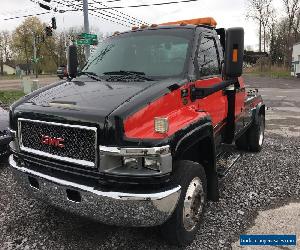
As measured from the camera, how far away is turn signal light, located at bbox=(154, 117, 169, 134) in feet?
9.79

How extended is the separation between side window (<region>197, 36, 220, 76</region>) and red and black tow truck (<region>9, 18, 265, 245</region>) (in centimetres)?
2

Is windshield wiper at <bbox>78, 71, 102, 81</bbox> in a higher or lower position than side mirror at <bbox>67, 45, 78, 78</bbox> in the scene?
lower

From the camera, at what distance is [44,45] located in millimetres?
77625

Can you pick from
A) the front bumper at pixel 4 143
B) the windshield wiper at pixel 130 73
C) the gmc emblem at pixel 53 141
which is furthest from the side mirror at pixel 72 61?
the front bumper at pixel 4 143

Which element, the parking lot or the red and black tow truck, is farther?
the parking lot

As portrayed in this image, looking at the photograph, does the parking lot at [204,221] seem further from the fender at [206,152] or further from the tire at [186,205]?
the fender at [206,152]

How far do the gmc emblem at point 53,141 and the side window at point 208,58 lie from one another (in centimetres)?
184

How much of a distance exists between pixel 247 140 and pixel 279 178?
152 centimetres

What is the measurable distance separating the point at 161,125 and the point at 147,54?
4.71 ft

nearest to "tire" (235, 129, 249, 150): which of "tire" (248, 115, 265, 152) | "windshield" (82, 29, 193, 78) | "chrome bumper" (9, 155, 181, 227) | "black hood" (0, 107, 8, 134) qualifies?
"tire" (248, 115, 265, 152)

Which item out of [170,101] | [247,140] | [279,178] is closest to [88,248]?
[170,101]

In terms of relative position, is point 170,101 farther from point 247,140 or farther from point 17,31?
point 17,31

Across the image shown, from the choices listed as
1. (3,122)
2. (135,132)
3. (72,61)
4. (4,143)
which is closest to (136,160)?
(135,132)

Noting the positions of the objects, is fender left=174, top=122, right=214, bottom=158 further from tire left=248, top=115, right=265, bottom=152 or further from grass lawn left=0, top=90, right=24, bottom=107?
grass lawn left=0, top=90, right=24, bottom=107
